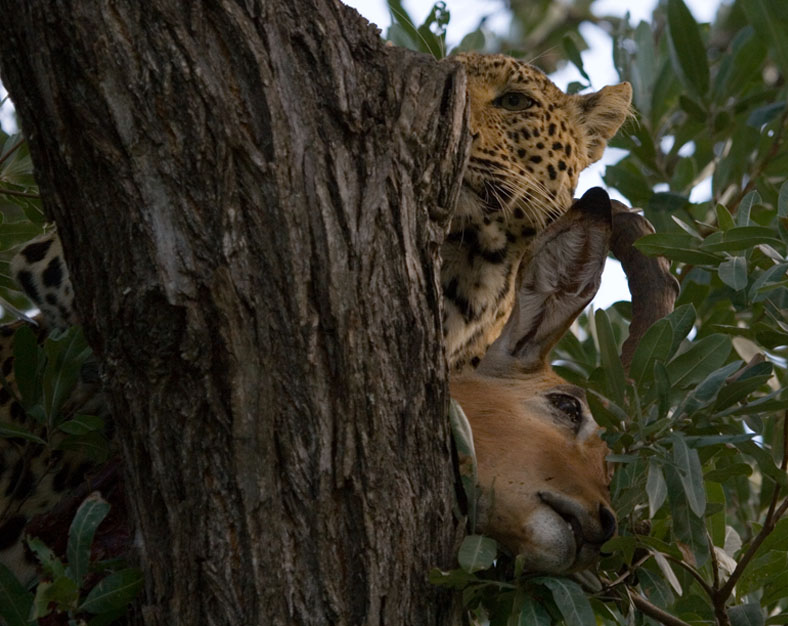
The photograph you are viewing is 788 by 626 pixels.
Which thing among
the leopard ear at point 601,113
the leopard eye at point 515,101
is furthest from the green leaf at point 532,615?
the leopard ear at point 601,113

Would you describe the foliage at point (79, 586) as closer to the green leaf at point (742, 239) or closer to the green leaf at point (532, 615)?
the green leaf at point (532, 615)

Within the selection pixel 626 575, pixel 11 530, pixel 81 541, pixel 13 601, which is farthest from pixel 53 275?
pixel 626 575

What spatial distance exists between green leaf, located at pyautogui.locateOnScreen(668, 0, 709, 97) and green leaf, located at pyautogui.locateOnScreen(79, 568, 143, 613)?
3.13 m

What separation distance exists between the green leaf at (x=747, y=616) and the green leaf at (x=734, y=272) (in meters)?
0.80

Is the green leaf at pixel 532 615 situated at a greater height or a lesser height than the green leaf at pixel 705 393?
lesser

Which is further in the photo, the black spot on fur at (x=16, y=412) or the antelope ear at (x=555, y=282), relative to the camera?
the black spot on fur at (x=16, y=412)

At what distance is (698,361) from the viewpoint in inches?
115

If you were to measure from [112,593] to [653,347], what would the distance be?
1405 millimetres

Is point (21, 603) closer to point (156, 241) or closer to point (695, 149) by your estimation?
point (156, 241)

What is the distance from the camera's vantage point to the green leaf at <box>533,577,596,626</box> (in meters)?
2.45

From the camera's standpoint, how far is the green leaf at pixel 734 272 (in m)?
2.91

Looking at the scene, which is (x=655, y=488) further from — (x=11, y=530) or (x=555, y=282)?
(x=11, y=530)

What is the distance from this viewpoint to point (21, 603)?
2.62m

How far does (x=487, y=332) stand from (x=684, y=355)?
1.66 metres
